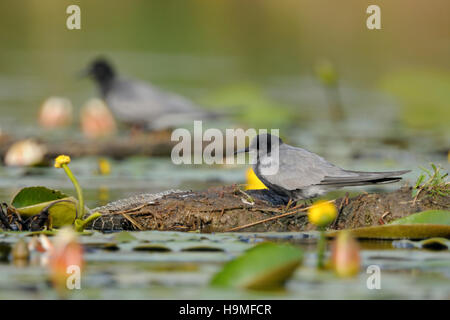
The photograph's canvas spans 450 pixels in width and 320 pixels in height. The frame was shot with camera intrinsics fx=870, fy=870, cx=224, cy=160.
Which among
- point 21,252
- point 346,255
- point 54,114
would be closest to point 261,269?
point 346,255

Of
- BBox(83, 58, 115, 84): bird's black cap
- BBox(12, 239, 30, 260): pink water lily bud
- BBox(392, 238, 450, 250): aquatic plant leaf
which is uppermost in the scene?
BBox(83, 58, 115, 84): bird's black cap

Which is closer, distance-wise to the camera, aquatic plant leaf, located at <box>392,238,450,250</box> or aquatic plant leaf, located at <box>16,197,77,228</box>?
aquatic plant leaf, located at <box>392,238,450,250</box>

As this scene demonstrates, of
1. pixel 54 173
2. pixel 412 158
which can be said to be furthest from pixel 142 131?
pixel 412 158

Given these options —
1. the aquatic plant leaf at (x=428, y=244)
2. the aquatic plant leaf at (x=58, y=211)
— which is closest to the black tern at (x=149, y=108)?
the aquatic plant leaf at (x=58, y=211)

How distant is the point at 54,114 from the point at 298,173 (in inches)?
291

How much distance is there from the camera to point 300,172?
651cm

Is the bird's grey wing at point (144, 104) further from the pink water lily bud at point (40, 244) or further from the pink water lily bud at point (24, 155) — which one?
the pink water lily bud at point (40, 244)

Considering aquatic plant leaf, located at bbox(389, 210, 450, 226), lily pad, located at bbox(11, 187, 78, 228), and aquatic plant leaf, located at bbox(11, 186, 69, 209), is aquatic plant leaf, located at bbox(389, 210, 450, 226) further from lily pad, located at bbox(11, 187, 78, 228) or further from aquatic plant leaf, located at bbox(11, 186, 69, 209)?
aquatic plant leaf, located at bbox(11, 186, 69, 209)

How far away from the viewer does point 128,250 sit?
554cm

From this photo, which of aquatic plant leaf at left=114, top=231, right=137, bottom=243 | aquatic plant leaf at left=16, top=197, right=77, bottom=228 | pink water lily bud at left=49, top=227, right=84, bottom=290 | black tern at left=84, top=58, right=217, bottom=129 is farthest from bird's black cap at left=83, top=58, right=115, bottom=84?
pink water lily bud at left=49, top=227, right=84, bottom=290

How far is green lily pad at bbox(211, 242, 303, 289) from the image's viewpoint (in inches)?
181

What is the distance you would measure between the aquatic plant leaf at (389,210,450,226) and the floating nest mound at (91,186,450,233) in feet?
0.90

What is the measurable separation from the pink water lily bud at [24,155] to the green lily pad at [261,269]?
237 inches
